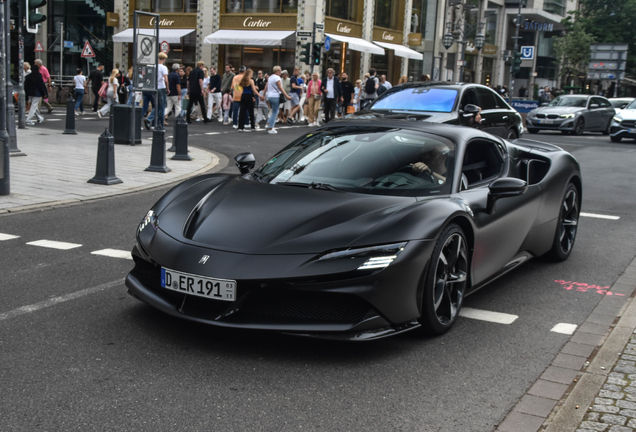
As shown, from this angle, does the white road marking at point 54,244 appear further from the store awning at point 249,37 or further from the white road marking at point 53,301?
the store awning at point 249,37

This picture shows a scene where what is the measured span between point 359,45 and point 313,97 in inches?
659

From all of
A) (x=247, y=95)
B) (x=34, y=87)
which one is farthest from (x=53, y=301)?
(x=34, y=87)

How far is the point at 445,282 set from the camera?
4.41 meters

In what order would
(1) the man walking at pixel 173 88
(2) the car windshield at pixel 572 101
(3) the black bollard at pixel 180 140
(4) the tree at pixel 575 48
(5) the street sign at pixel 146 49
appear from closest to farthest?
(3) the black bollard at pixel 180 140
(5) the street sign at pixel 146 49
(1) the man walking at pixel 173 88
(2) the car windshield at pixel 572 101
(4) the tree at pixel 575 48

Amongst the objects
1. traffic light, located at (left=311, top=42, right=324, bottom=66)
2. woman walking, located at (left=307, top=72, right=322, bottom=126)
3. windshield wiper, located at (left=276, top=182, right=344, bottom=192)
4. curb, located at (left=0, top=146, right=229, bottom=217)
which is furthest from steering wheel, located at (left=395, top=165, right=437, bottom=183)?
traffic light, located at (left=311, top=42, right=324, bottom=66)

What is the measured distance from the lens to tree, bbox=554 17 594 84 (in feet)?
184

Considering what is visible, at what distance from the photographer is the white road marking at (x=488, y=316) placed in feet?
16.0

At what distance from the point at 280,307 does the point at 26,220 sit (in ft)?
16.1

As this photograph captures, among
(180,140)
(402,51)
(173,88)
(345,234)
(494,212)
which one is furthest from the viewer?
(402,51)

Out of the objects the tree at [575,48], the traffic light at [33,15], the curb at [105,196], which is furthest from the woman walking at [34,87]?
the tree at [575,48]

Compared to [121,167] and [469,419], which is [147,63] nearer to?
[121,167]

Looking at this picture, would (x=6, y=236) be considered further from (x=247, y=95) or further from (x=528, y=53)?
(x=528, y=53)

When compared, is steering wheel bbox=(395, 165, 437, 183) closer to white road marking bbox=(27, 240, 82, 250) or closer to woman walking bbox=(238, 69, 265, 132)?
white road marking bbox=(27, 240, 82, 250)

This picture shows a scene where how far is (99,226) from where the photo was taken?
25.0ft
